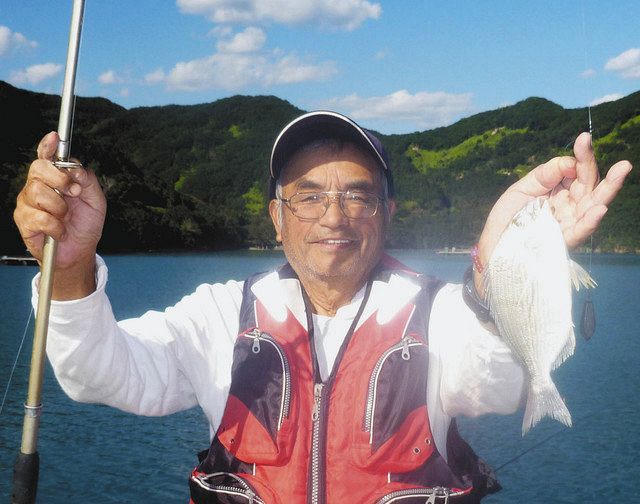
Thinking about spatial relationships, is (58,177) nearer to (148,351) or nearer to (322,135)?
(148,351)

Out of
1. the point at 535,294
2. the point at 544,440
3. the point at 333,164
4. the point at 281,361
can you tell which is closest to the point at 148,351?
the point at 281,361

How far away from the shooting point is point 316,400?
292cm

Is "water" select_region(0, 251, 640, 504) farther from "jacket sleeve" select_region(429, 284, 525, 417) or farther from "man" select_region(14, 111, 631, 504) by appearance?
"jacket sleeve" select_region(429, 284, 525, 417)

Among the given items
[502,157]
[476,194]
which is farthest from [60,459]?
[502,157]

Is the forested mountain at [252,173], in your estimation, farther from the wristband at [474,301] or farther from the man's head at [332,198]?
the wristband at [474,301]

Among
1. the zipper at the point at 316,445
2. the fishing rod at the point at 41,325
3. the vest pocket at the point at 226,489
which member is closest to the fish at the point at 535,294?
the zipper at the point at 316,445

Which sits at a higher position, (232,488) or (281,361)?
(281,361)

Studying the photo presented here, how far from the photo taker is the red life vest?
111 inches

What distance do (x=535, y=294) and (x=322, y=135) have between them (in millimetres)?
1278

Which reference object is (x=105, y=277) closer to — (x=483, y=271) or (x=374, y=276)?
(x=374, y=276)

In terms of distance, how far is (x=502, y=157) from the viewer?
172 meters

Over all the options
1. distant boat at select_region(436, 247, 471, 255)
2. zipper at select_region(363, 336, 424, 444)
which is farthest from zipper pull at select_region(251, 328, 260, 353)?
distant boat at select_region(436, 247, 471, 255)

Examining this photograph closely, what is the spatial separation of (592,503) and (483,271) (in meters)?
13.3

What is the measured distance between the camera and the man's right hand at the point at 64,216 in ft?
7.65
